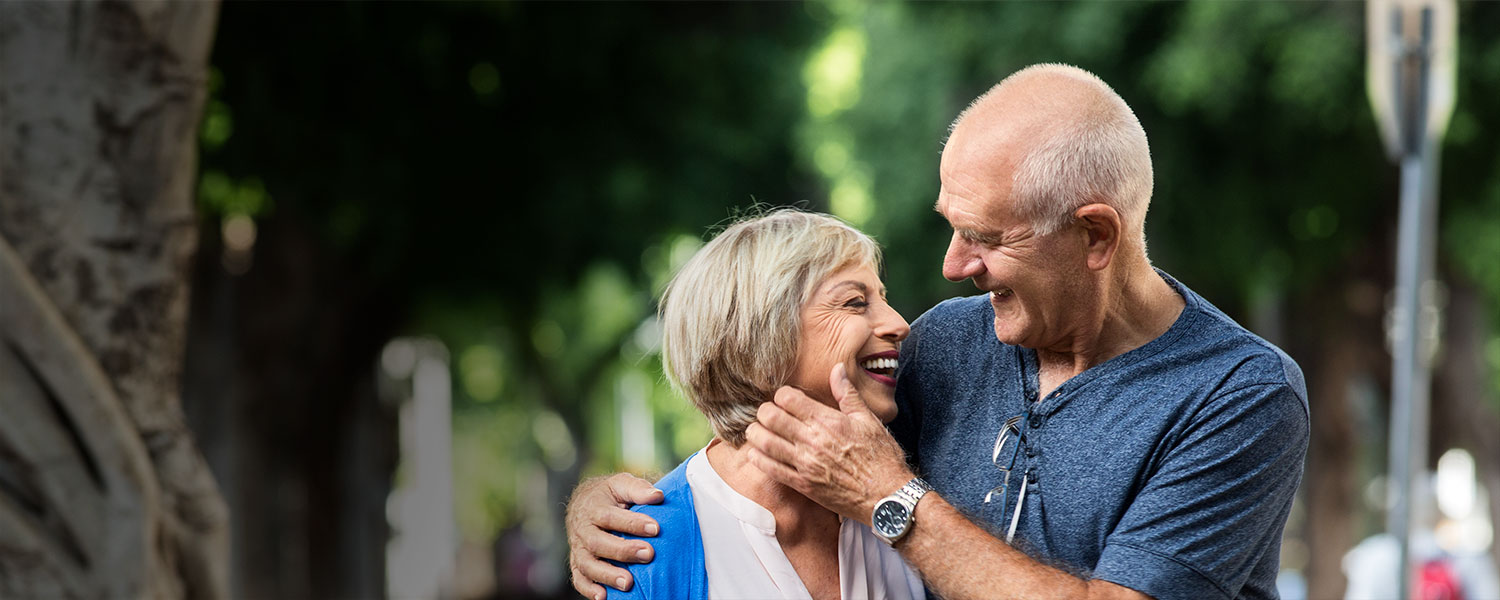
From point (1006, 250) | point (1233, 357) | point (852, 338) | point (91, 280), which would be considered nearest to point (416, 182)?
point (91, 280)

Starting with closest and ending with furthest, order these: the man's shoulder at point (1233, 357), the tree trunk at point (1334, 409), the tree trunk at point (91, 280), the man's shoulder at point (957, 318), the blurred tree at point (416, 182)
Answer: the man's shoulder at point (1233, 357) < the man's shoulder at point (957, 318) < the tree trunk at point (91, 280) < the blurred tree at point (416, 182) < the tree trunk at point (1334, 409)

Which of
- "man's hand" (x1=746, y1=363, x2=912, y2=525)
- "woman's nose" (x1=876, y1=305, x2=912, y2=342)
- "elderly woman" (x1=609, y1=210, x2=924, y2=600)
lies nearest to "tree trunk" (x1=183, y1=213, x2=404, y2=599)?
"elderly woman" (x1=609, y1=210, x2=924, y2=600)

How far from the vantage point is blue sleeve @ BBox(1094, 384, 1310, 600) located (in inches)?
119

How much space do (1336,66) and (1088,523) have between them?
9.84 meters

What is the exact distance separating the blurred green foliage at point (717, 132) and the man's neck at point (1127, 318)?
614cm

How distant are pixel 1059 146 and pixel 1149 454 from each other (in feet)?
2.07

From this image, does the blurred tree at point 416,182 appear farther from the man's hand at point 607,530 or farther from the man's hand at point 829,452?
the man's hand at point 829,452

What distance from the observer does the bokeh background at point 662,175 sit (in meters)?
10.5

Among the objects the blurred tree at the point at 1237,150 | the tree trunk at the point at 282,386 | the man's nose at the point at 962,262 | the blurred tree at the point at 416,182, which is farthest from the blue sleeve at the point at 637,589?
the blurred tree at the point at 1237,150

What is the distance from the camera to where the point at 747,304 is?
3318 mm

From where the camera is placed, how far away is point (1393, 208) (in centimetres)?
1475

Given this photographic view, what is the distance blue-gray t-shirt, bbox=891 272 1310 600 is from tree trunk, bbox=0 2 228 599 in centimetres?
300

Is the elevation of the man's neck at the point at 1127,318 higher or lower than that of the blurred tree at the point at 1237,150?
lower

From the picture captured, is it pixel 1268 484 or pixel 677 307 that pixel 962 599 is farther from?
pixel 677 307
